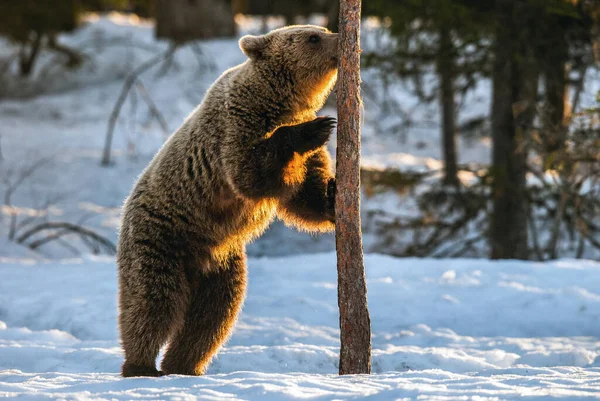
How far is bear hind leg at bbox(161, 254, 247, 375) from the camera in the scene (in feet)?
17.7

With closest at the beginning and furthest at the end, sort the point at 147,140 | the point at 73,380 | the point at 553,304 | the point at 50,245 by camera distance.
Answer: the point at 73,380, the point at 553,304, the point at 50,245, the point at 147,140

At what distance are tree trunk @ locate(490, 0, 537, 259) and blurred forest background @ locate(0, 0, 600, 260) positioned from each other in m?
0.02

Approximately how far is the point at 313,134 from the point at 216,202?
0.87 metres

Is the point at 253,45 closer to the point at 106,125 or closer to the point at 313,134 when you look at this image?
the point at 313,134

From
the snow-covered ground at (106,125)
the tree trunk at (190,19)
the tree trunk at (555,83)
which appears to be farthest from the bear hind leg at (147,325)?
the tree trunk at (190,19)

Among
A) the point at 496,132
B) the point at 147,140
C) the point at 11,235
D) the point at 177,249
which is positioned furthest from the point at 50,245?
the point at 177,249

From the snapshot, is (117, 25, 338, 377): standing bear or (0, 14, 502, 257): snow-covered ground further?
(0, 14, 502, 257): snow-covered ground

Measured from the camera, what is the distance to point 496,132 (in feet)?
34.7

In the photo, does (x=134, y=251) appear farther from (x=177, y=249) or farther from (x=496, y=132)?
(x=496, y=132)

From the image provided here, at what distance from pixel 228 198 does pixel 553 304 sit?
380 cm

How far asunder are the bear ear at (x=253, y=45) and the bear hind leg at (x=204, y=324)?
4.50 ft

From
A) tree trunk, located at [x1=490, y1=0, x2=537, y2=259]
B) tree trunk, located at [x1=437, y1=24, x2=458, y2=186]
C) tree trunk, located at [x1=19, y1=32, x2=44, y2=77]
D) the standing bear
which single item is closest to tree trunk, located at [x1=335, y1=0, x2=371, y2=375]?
the standing bear

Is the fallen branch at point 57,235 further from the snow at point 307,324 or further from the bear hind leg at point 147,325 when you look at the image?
the bear hind leg at point 147,325

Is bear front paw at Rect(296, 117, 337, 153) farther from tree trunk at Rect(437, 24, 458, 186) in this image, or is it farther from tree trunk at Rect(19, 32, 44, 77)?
tree trunk at Rect(19, 32, 44, 77)
